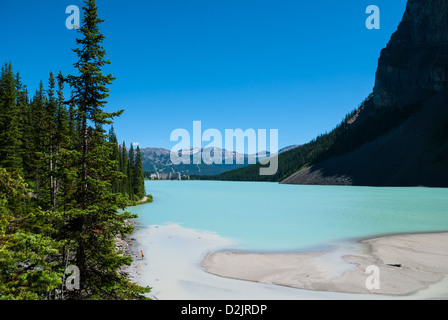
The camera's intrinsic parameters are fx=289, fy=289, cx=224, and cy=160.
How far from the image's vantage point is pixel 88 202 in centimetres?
1195

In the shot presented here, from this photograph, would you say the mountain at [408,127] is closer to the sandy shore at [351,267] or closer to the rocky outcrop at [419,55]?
the rocky outcrop at [419,55]

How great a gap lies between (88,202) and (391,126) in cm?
18124

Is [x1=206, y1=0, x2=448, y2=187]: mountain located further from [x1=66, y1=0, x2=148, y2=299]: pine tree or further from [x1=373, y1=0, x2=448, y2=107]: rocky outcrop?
[x1=66, y1=0, x2=148, y2=299]: pine tree

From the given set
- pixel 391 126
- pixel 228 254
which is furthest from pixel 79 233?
pixel 391 126

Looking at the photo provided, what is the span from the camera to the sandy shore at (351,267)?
55.7 ft

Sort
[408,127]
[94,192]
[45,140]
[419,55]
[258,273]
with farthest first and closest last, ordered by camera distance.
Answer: [419,55] → [408,127] → [45,140] → [258,273] → [94,192]

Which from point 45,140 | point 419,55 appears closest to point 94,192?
point 45,140

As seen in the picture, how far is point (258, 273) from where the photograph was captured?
19.7m

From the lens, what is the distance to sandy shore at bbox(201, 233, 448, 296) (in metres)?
17.0

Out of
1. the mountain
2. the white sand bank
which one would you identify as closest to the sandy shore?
the white sand bank

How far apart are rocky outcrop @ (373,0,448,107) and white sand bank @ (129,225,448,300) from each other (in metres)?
172

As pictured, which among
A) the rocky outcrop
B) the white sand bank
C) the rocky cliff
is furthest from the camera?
the rocky outcrop

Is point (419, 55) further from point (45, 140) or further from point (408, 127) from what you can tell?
point (45, 140)

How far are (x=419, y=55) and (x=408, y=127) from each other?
61631 millimetres
